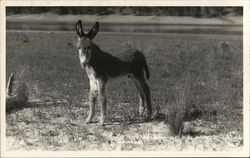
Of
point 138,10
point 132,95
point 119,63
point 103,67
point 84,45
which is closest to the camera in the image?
point 84,45

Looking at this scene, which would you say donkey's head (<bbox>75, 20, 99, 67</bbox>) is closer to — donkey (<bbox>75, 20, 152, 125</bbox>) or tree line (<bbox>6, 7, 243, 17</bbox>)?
donkey (<bbox>75, 20, 152, 125</bbox>)

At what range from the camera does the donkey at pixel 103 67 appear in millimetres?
5383

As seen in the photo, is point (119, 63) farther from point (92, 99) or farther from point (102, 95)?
point (92, 99)

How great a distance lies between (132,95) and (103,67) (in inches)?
43.9

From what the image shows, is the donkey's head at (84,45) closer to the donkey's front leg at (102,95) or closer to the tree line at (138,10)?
the donkey's front leg at (102,95)

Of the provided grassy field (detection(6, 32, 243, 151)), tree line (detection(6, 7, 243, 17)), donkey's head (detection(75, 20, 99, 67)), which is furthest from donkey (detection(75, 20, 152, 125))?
tree line (detection(6, 7, 243, 17))

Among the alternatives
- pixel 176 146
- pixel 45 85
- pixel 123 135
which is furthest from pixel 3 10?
pixel 176 146

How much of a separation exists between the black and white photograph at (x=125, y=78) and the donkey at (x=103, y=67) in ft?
0.04

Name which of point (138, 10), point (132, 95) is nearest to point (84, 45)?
point (138, 10)

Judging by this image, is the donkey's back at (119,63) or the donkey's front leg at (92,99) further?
the donkey's front leg at (92,99)

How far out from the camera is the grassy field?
5531 mm

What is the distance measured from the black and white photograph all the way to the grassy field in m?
0.01

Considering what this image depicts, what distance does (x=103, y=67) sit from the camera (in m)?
5.51

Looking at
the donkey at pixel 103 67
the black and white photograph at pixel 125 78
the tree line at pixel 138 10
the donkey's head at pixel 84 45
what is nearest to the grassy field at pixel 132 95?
the black and white photograph at pixel 125 78
